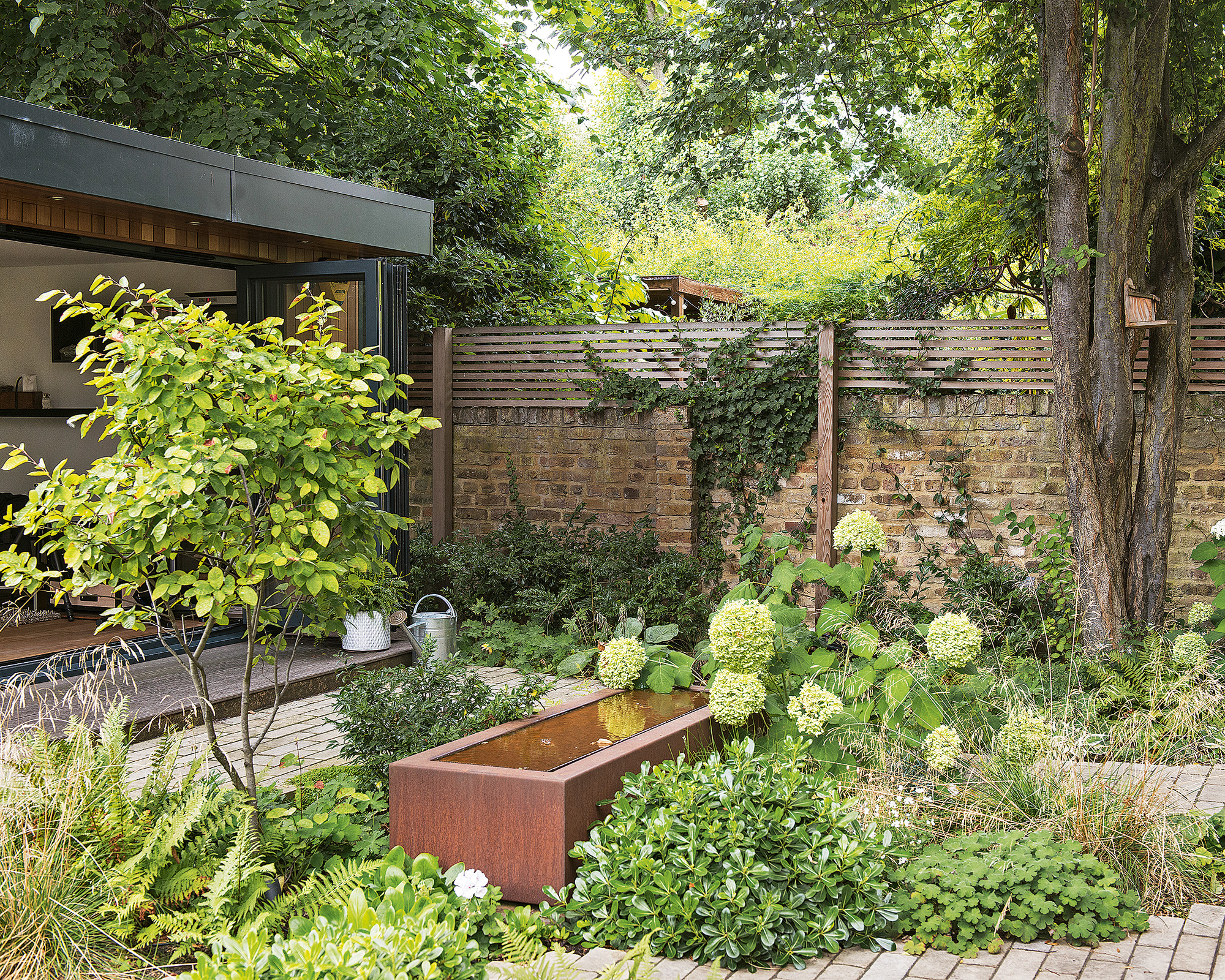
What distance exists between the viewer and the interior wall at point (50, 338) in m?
8.09

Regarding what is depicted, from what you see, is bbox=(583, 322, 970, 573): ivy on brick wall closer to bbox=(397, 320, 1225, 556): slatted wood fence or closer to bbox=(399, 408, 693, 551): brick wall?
bbox=(397, 320, 1225, 556): slatted wood fence

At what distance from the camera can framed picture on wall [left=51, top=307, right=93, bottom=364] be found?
8.32 m

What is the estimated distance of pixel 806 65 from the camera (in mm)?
7566

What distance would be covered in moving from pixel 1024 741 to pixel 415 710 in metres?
2.30

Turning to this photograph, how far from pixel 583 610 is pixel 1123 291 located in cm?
388

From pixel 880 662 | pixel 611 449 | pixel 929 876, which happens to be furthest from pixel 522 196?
pixel 929 876

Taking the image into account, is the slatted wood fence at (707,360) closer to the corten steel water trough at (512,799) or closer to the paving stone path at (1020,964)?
the corten steel water trough at (512,799)

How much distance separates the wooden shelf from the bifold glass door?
2.61m

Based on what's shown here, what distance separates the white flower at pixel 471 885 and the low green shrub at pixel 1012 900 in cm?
124

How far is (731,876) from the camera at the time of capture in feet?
9.88

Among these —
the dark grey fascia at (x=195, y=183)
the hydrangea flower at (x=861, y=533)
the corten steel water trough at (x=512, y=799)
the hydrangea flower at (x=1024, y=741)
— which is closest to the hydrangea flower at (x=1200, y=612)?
the hydrangea flower at (x=861, y=533)

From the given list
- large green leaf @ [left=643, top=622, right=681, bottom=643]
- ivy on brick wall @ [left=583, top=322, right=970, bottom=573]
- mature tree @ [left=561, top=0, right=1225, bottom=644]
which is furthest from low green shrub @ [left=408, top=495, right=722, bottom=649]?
mature tree @ [left=561, top=0, right=1225, bottom=644]

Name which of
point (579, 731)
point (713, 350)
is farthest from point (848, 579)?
point (713, 350)

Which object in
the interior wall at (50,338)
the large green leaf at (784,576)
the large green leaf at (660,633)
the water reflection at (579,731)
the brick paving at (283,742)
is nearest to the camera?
the water reflection at (579,731)
